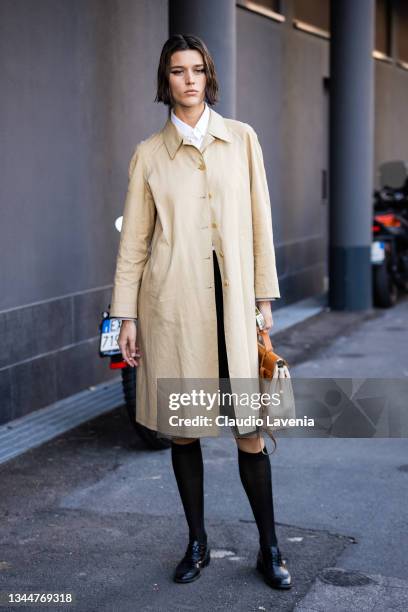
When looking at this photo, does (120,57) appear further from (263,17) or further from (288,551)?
(288,551)

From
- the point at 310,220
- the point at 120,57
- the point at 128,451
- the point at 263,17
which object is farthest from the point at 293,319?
the point at 128,451

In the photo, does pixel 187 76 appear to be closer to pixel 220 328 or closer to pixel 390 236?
pixel 220 328

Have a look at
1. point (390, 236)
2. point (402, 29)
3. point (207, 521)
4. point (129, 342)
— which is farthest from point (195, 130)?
point (402, 29)

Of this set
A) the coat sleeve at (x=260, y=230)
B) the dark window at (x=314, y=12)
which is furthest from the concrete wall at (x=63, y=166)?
the dark window at (x=314, y=12)

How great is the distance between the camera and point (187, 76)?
3766mm

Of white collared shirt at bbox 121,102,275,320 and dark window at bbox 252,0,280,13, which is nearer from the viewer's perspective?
white collared shirt at bbox 121,102,275,320

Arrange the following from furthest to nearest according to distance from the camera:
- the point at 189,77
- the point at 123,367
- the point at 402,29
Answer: the point at 402,29
the point at 123,367
the point at 189,77

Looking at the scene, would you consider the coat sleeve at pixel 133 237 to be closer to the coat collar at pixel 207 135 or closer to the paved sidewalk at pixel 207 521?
the coat collar at pixel 207 135

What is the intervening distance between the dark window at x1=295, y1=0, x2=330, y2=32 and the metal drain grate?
6157mm

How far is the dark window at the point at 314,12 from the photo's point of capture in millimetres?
11812

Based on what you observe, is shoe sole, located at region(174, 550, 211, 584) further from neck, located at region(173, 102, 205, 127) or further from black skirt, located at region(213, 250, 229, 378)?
neck, located at region(173, 102, 205, 127)

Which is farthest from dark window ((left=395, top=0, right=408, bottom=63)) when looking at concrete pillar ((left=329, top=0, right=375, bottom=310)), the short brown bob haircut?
the short brown bob haircut

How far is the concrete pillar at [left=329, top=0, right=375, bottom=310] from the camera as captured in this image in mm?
10633

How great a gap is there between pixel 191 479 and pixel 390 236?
26.7 feet
